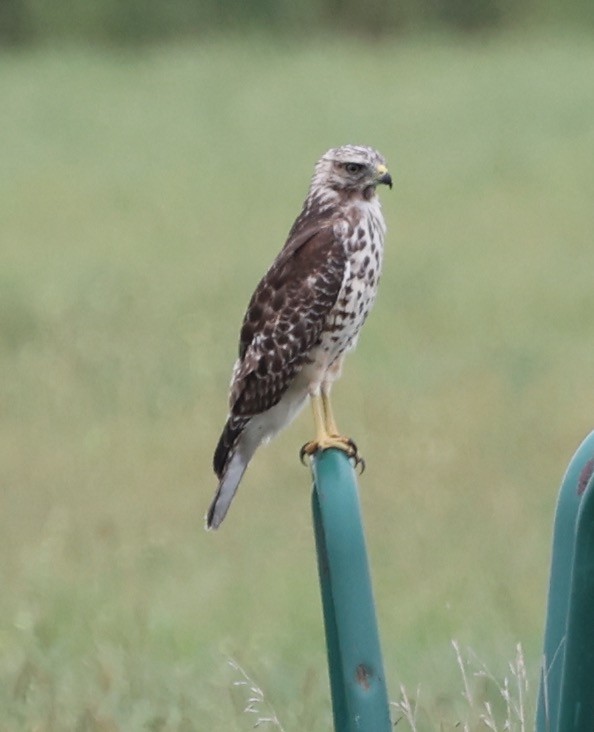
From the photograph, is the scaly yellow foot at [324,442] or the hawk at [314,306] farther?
the hawk at [314,306]

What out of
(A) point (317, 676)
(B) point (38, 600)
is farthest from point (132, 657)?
(B) point (38, 600)

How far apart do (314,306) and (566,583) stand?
1.77 m

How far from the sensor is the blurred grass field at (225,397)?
623cm

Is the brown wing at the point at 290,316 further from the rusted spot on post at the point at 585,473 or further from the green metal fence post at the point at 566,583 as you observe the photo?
the rusted spot on post at the point at 585,473

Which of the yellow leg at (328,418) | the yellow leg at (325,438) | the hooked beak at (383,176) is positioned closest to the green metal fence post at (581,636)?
the yellow leg at (325,438)

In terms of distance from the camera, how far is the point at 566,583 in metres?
3.25

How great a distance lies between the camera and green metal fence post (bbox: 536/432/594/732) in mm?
2783

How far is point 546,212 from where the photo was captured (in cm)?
1595

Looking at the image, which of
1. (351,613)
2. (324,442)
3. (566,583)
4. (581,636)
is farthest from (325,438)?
(581,636)

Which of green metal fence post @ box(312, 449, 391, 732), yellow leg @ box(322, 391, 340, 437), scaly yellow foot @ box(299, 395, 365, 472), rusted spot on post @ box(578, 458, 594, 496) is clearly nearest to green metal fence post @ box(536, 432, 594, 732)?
rusted spot on post @ box(578, 458, 594, 496)

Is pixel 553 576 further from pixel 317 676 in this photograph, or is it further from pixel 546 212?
pixel 546 212

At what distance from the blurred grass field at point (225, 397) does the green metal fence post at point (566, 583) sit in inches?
59.4

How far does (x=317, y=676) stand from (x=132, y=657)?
508 millimetres

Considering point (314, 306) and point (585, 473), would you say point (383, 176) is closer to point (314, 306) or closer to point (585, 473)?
point (314, 306)
